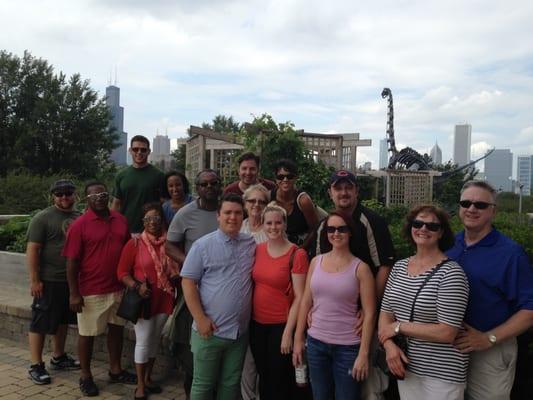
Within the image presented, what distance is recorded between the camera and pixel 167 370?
15.0 ft

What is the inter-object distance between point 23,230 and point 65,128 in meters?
21.3

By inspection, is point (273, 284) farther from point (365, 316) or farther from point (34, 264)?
point (34, 264)

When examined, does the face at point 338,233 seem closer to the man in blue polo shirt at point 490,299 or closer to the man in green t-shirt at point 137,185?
the man in blue polo shirt at point 490,299

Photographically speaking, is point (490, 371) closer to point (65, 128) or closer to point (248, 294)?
point (248, 294)

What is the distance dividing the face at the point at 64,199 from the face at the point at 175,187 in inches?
36.2

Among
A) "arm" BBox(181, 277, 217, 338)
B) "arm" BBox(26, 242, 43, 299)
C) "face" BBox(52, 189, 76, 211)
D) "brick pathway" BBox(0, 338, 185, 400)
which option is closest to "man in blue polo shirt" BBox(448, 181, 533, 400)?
"arm" BBox(181, 277, 217, 338)

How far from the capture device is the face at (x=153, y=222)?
397 centimetres

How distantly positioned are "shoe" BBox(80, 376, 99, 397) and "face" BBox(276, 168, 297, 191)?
93.6 inches

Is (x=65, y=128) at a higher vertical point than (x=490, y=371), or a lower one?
higher

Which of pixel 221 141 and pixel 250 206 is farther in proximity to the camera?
pixel 221 141

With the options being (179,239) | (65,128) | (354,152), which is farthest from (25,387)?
(65,128)

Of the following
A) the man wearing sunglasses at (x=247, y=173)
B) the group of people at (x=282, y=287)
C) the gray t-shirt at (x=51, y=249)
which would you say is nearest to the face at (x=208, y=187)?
the group of people at (x=282, y=287)

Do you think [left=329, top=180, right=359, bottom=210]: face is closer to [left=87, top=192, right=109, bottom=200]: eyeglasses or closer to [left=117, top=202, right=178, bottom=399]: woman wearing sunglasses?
[left=117, top=202, right=178, bottom=399]: woman wearing sunglasses

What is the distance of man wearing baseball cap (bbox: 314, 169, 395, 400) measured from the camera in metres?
2.91
